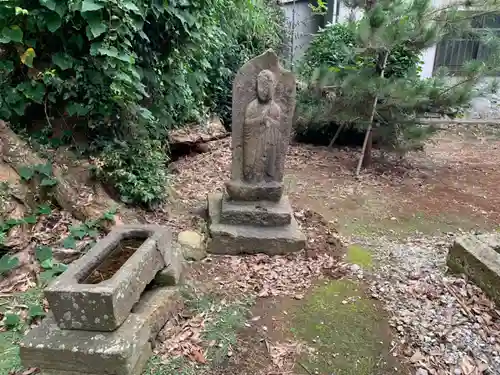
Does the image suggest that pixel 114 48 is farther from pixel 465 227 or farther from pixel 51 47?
pixel 465 227

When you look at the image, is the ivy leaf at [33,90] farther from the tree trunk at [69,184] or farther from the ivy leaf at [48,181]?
the ivy leaf at [48,181]

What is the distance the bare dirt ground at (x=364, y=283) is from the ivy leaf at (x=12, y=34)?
1.88m

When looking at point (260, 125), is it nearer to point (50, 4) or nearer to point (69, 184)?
point (69, 184)

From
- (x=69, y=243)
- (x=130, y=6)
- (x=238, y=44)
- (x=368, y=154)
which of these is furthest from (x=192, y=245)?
(x=238, y=44)

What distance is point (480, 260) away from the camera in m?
2.84

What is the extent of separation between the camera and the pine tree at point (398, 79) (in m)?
4.92

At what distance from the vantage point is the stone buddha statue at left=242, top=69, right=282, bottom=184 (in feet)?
11.0

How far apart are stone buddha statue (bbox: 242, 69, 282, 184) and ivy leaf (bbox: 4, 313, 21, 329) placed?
2112 mm

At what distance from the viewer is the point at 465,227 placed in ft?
13.7

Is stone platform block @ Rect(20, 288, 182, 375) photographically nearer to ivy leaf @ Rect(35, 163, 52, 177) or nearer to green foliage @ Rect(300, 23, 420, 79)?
ivy leaf @ Rect(35, 163, 52, 177)

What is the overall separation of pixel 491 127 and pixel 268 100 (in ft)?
23.1

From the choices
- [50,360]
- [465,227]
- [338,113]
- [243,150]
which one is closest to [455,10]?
[338,113]

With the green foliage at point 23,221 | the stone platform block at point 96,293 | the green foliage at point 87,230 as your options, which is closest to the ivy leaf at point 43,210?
the green foliage at point 23,221

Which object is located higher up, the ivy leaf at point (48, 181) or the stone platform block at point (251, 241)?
the ivy leaf at point (48, 181)
